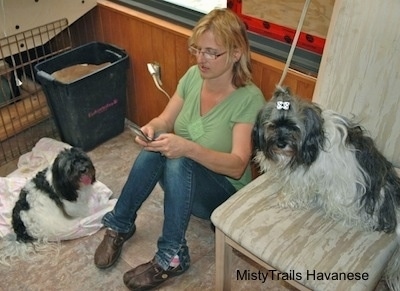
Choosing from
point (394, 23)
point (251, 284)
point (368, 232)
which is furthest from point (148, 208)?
point (394, 23)

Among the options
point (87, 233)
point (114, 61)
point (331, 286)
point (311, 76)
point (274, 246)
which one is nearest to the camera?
point (331, 286)

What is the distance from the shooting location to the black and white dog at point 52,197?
189 cm

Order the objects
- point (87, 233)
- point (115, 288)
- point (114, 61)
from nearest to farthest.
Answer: point (115, 288), point (87, 233), point (114, 61)

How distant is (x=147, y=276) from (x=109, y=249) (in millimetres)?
223

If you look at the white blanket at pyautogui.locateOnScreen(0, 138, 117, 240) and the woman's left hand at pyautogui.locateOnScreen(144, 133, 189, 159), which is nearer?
the woman's left hand at pyautogui.locateOnScreen(144, 133, 189, 159)

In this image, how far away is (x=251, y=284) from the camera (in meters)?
1.80

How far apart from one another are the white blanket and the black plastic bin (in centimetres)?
14

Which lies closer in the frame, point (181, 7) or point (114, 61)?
point (181, 7)

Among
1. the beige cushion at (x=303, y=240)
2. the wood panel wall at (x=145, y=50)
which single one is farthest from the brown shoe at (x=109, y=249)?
the wood panel wall at (x=145, y=50)

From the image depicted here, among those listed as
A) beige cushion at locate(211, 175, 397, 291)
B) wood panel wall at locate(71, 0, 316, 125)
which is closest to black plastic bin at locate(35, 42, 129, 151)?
wood panel wall at locate(71, 0, 316, 125)

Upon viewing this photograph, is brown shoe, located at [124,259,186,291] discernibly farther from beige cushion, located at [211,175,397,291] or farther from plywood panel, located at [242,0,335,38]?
plywood panel, located at [242,0,335,38]

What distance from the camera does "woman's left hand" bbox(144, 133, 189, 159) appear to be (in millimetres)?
1537

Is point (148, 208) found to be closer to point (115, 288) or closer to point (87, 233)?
point (87, 233)

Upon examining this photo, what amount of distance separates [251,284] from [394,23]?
106 centimetres
